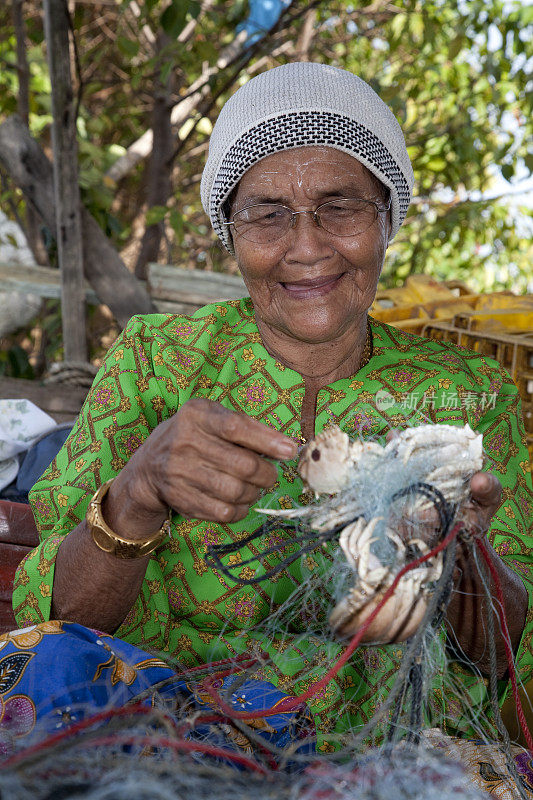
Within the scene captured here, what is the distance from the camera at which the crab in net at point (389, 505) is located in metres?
1.10

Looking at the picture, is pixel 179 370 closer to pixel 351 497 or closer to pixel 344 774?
pixel 351 497

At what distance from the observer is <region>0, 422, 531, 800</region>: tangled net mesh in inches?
32.6

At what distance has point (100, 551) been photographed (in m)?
1.46

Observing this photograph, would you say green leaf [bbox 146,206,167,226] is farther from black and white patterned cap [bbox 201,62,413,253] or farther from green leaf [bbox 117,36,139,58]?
black and white patterned cap [bbox 201,62,413,253]

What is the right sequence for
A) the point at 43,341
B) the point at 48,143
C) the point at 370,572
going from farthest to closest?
the point at 48,143
the point at 43,341
the point at 370,572

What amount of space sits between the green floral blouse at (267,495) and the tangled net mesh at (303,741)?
0.02 metres

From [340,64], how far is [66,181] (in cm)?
346

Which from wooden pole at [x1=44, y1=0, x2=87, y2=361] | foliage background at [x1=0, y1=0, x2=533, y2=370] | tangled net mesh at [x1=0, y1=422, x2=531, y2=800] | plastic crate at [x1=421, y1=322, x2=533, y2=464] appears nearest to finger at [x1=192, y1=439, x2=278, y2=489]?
tangled net mesh at [x1=0, y1=422, x2=531, y2=800]

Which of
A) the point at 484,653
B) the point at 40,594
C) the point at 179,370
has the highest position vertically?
the point at 179,370

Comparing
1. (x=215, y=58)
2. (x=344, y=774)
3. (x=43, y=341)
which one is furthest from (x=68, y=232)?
(x=344, y=774)

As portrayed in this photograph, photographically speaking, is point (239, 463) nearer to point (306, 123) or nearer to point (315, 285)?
point (315, 285)

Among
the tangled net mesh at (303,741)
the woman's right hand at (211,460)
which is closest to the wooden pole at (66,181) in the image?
the tangled net mesh at (303,741)

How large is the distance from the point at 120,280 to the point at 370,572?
2534 millimetres

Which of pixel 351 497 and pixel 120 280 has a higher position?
pixel 120 280
